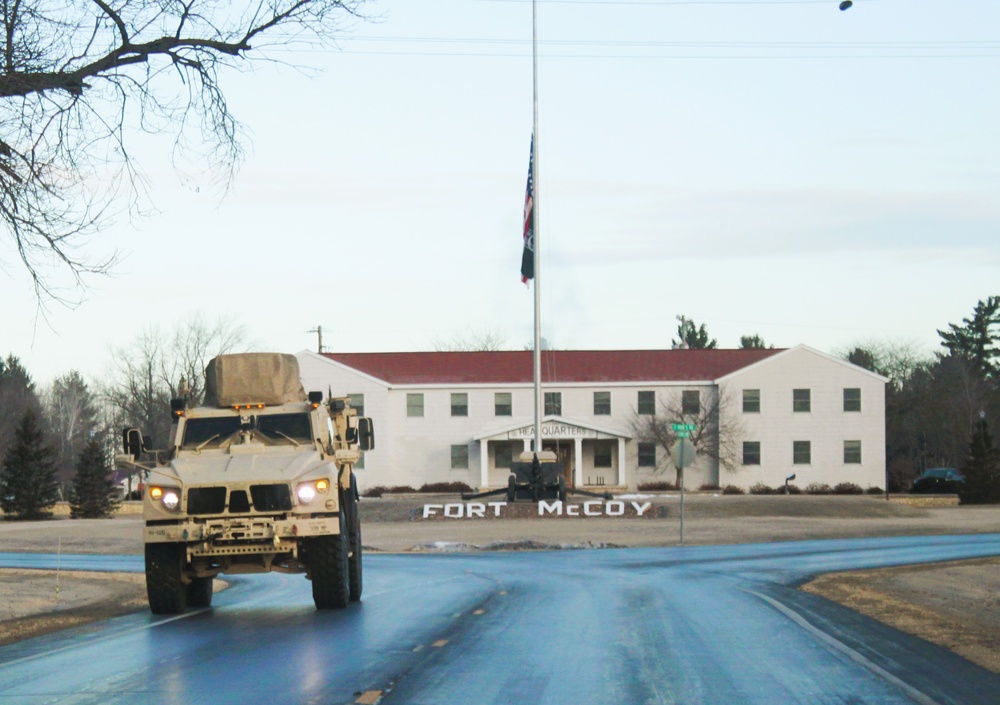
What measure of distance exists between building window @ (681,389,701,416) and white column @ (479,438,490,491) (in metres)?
10.5

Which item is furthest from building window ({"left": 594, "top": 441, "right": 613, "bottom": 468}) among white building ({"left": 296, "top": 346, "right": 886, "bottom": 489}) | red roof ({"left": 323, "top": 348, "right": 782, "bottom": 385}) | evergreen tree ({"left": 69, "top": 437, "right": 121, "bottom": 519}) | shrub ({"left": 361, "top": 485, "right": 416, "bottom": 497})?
evergreen tree ({"left": 69, "top": 437, "right": 121, "bottom": 519})

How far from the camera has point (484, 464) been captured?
65.4 metres

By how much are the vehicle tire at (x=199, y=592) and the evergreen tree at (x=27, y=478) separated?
44186 millimetres

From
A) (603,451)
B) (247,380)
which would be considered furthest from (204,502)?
(603,451)

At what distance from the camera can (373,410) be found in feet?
220

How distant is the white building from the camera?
65.8 meters

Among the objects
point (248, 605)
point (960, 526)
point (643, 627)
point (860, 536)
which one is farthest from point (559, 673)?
point (960, 526)

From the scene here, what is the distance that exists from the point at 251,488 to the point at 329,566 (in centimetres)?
136

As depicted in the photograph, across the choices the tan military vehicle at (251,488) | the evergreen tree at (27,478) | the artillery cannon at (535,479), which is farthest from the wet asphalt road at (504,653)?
the evergreen tree at (27,478)

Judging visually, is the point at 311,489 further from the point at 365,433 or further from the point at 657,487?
the point at 657,487

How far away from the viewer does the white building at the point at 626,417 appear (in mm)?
65812

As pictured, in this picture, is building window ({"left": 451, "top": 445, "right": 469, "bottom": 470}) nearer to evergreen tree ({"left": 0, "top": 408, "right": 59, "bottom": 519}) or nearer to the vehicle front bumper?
evergreen tree ({"left": 0, "top": 408, "right": 59, "bottom": 519})

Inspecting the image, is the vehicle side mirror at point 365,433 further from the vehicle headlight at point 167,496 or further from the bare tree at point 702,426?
the bare tree at point 702,426

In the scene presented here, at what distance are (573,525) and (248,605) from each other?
26.5 metres
